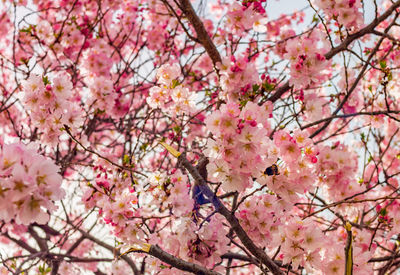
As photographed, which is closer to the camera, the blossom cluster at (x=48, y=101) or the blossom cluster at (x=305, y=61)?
the blossom cluster at (x=48, y=101)

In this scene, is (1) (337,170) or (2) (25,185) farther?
(1) (337,170)

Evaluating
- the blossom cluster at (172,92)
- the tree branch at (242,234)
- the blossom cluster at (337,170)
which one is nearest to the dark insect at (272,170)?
the tree branch at (242,234)

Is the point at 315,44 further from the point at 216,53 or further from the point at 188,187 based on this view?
Answer: the point at 188,187

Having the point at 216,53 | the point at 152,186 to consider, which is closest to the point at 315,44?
the point at 216,53

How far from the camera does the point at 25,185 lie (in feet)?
3.88

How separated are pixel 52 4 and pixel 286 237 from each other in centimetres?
488

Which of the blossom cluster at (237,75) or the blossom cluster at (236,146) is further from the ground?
the blossom cluster at (237,75)

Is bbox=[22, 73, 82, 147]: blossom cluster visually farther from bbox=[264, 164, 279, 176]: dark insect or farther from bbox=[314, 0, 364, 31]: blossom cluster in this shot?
bbox=[314, 0, 364, 31]: blossom cluster

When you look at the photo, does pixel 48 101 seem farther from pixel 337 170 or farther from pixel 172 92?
pixel 337 170

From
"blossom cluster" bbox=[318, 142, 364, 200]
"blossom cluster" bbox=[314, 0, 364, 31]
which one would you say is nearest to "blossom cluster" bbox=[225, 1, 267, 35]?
"blossom cluster" bbox=[314, 0, 364, 31]

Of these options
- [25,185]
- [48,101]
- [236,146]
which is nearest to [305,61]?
[236,146]

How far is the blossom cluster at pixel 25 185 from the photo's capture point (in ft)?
3.86

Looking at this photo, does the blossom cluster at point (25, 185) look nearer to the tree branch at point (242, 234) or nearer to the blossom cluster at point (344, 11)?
the tree branch at point (242, 234)

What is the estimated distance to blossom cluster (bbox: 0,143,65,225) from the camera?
118 cm
